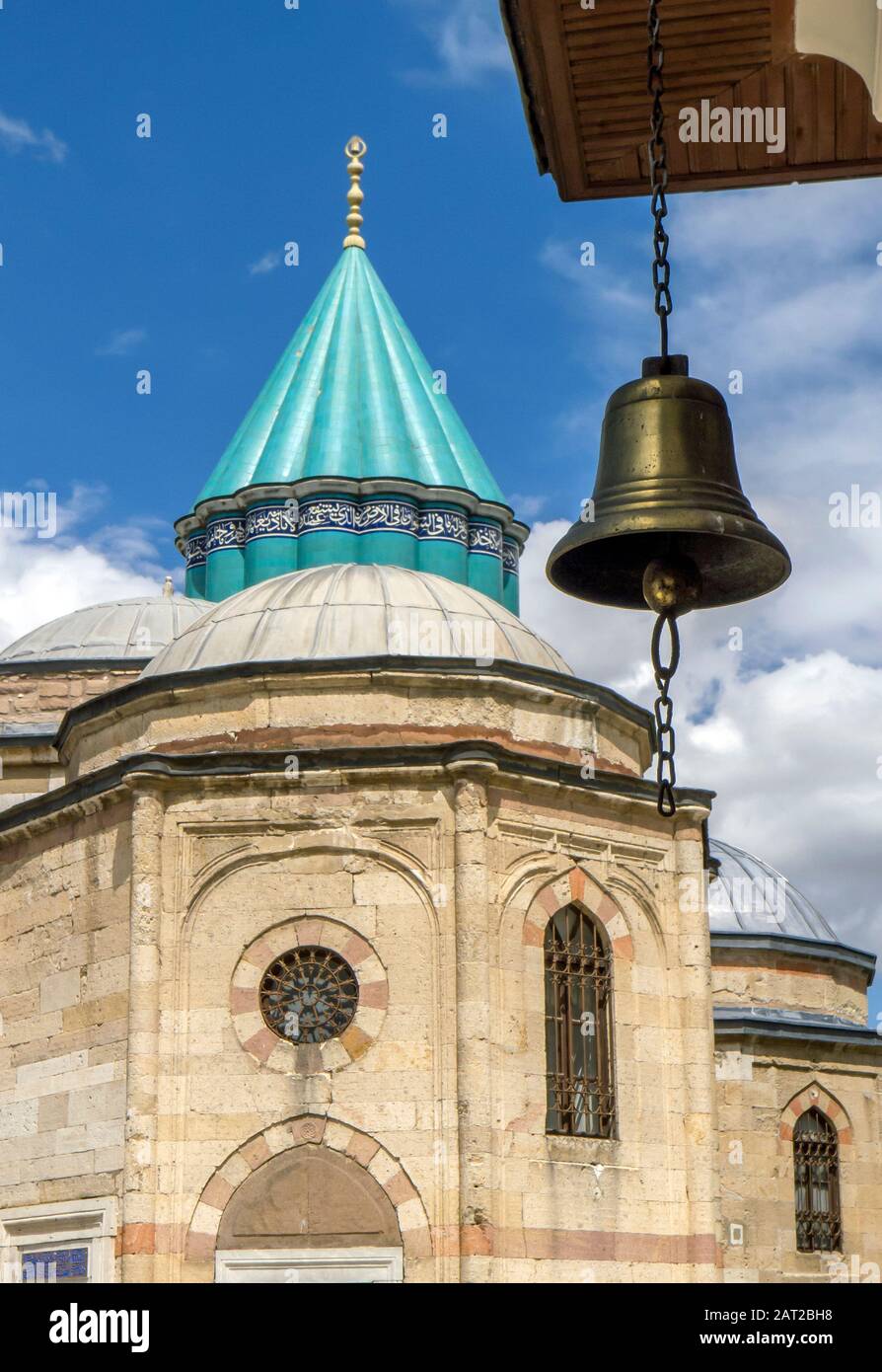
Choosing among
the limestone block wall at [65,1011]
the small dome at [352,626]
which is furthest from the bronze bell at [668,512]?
the small dome at [352,626]

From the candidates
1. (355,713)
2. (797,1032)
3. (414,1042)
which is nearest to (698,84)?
(414,1042)

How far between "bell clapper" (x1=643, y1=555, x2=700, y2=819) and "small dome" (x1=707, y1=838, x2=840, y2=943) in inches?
670

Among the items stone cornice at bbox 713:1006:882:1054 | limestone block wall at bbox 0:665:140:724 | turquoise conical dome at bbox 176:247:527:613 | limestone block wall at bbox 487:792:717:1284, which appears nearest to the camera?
limestone block wall at bbox 487:792:717:1284

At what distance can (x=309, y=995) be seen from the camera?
39.1ft

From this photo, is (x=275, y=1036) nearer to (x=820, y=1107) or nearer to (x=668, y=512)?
(x=668, y=512)

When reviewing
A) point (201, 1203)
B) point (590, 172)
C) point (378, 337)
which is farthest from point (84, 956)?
point (378, 337)

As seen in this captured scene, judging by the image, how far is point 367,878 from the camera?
12.0 meters

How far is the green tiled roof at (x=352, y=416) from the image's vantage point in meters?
23.6

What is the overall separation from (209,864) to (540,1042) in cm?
238

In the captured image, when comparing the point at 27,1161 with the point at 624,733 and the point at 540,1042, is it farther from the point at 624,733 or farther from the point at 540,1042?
the point at 624,733

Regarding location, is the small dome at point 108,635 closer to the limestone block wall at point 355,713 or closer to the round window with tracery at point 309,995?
the limestone block wall at point 355,713

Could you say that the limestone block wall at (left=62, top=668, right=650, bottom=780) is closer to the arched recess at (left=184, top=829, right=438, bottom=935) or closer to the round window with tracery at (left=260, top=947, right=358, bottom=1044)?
the arched recess at (left=184, top=829, right=438, bottom=935)

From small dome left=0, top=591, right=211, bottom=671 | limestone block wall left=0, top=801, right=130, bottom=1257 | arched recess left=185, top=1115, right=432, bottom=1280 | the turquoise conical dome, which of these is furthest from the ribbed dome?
arched recess left=185, top=1115, right=432, bottom=1280

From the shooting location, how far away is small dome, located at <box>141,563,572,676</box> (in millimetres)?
13789
